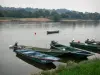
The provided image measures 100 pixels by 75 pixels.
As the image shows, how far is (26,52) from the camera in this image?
94.7 ft

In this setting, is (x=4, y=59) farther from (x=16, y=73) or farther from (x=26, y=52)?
(x=16, y=73)

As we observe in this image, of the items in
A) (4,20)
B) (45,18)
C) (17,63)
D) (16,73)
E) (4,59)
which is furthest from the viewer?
(45,18)

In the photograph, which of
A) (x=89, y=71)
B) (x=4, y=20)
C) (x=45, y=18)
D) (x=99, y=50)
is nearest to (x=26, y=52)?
(x=99, y=50)

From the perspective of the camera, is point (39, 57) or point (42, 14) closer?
point (39, 57)

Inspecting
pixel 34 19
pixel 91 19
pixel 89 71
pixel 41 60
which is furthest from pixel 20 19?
pixel 89 71

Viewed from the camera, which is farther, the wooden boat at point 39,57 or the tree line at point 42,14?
the tree line at point 42,14

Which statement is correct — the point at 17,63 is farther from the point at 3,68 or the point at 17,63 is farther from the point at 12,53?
the point at 12,53

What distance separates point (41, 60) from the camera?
81.4 ft

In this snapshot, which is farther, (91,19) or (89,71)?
(91,19)

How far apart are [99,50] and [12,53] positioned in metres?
13.3

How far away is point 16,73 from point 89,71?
11464mm

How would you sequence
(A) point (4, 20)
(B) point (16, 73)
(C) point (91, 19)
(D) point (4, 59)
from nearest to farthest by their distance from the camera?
(B) point (16, 73) < (D) point (4, 59) < (A) point (4, 20) < (C) point (91, 19)

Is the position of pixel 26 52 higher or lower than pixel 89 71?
lower

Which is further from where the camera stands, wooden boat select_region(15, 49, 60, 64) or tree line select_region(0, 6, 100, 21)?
tree line select_region(0, 6, 100, 21)
